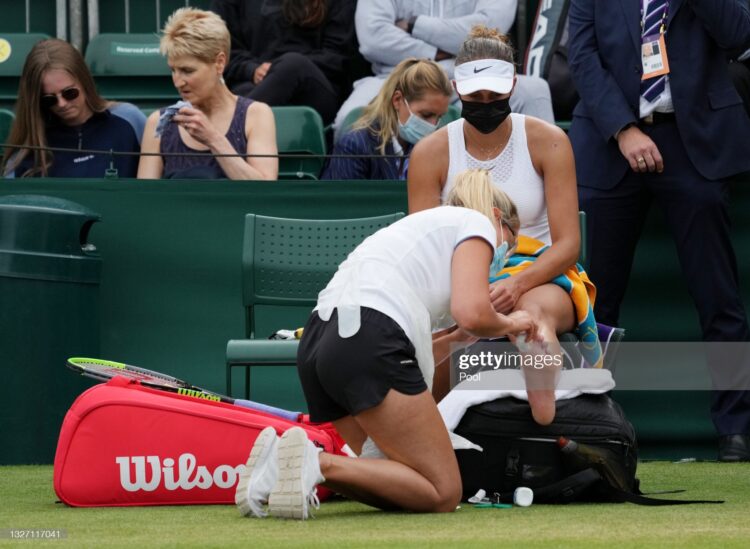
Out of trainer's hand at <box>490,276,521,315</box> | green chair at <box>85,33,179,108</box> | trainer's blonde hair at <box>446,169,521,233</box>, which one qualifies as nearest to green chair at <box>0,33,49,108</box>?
green chair at <box>85,33,179,108</box>

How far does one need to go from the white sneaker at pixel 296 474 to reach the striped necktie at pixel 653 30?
8.84 ft

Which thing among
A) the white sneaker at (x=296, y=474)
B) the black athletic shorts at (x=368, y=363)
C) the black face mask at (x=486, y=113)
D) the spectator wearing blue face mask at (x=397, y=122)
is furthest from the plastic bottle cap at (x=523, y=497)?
the spectator wearing blue face mask at (x=397, y=122)

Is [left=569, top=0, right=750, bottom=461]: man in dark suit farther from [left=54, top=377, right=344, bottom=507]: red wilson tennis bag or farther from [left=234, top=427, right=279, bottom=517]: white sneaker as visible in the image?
[left=234, top=427, right=279, bottom=517]: white sneaker

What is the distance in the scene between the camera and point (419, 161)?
5.17 m

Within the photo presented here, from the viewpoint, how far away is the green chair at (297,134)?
721 cm

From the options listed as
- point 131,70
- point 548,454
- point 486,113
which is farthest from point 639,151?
point 131,70

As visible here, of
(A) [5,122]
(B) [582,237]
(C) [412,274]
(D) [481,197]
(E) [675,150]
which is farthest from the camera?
(A) [5,122]

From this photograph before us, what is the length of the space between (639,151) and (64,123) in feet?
9.43

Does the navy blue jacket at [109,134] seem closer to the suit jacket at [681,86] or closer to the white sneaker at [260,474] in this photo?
the suit jacket at [681,86]

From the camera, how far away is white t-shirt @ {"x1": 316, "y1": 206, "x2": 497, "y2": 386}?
399cm

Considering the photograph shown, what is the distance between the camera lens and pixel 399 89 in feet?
21.7

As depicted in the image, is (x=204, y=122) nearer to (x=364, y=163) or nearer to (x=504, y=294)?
(x=364, y=163)

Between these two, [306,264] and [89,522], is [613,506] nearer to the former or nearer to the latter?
[89,522]

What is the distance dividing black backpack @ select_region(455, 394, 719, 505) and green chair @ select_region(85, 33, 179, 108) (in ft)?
15.1
